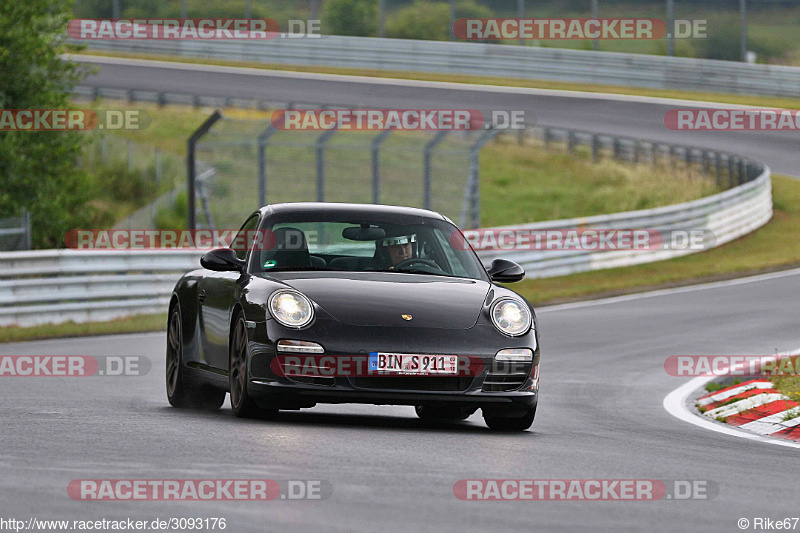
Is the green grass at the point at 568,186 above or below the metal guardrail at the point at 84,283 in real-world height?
below

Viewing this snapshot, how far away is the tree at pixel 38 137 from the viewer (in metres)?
23.2

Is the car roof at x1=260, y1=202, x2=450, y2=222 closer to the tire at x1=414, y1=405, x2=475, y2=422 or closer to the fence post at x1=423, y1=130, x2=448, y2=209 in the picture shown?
the tire at x1=414, y1=405, x2=475, y2=422

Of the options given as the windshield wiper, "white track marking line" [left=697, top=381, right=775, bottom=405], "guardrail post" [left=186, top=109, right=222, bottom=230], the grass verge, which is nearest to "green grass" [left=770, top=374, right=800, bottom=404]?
"white track marking line" [left=697, top=381, right=775, bottom=405]

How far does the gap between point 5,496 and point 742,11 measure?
142 feet

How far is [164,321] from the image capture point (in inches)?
736

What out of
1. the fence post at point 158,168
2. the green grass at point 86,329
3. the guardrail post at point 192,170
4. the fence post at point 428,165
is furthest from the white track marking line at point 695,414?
the fence post at point 158,168

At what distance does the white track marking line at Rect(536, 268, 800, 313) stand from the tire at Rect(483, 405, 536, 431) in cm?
1118

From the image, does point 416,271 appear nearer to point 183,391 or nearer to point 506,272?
point 506,272

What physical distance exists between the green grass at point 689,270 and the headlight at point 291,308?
518 inches

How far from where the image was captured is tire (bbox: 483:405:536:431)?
29.3 ft

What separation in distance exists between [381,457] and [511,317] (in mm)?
1888

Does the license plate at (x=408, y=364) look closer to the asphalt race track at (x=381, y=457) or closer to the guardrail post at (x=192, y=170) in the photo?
the asphalt race track at (x=381, y=457)

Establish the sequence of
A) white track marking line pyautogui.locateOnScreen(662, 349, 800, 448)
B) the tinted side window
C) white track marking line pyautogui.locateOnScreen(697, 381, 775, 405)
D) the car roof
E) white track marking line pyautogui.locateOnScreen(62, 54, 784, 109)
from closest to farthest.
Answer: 1. white track marking line pyautogui.locateOnScreen(662, 349, 800, 448)
2. the car roof
3. the tinted side window
4. white track marking line pyautogui.locateOnScreen(697, 381, 775, 405)
5. white track marking line pyautogui.locateOnScreen(62, 54, 784, 109)

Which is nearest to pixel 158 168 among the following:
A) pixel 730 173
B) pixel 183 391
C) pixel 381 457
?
pixel 730 173
